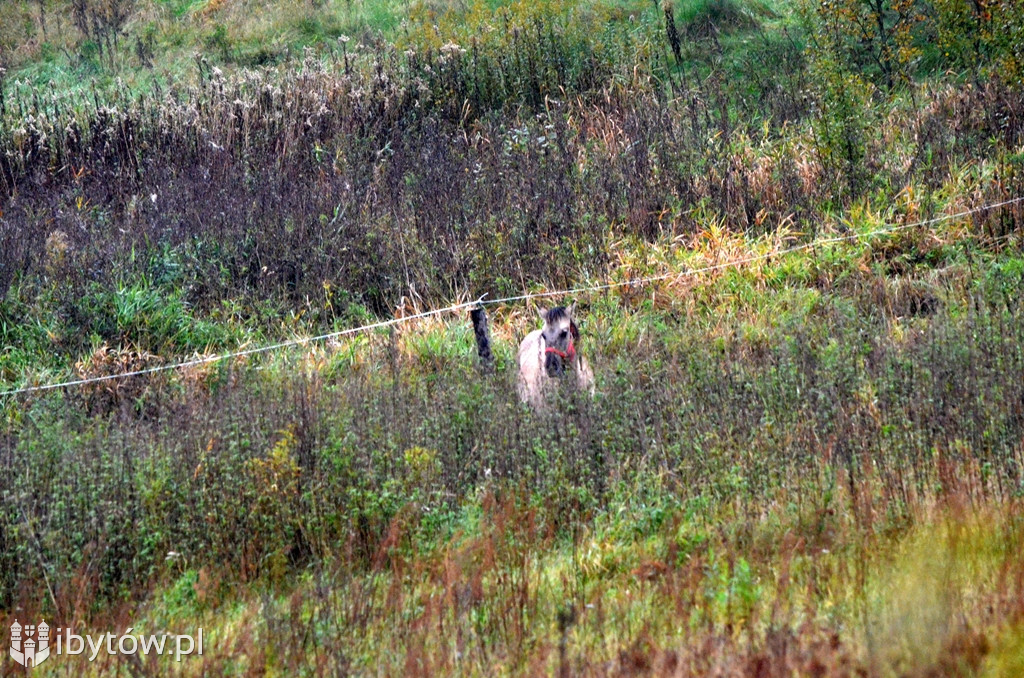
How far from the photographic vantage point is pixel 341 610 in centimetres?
499

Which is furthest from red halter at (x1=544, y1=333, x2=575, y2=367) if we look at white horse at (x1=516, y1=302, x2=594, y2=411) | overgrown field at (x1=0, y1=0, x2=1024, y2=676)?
overgrown field at (x1=0, y1=0, x2=1024, y2=676)

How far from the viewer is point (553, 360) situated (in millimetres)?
8250

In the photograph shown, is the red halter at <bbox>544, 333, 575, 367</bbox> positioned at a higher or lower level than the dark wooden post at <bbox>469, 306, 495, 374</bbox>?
lower

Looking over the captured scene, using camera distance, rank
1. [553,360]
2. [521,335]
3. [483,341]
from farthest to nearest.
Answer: [521,335] → [483,341] → [553,360]

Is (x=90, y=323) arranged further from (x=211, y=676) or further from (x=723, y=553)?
(x=723, y=553)

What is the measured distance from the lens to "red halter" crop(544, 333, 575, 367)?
8281 mm

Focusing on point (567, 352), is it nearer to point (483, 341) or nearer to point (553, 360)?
point (553, 360)

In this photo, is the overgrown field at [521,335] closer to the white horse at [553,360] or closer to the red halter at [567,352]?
the white horse at [553,360]

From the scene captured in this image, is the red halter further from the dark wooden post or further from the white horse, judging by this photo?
the dark wooden post

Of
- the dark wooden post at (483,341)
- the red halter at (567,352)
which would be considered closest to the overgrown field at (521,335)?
the dark wooden post at (483,341)

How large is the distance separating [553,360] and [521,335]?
2.45 meters

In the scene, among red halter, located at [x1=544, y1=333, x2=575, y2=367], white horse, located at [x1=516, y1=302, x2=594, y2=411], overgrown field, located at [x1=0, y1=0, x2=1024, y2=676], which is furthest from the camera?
red halter, located at [x1=544, y1=333, x2=575, y2=367]

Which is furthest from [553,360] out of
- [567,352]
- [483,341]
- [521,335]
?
[521,335]

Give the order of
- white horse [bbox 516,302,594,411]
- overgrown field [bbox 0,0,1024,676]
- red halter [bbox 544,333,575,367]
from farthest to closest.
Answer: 1. red halter [bbox 544,333,575,367]
2. white horse [bbox 516,302,594,411]
3. overgrown field [bbox 0,0,1024,676]
